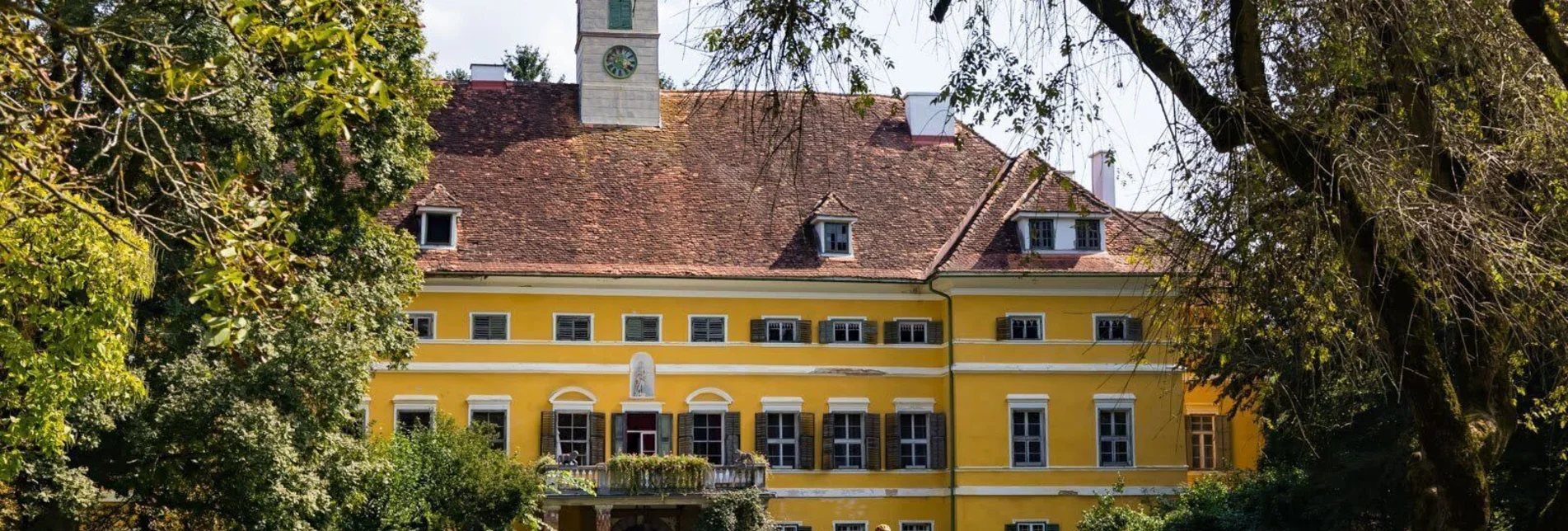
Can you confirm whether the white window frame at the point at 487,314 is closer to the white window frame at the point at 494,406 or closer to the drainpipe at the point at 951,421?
the white window frame at the point at 494,406

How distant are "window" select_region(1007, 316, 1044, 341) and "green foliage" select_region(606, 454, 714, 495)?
6.87m

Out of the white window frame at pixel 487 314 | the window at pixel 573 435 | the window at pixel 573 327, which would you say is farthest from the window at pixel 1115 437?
the white window frame at pixel 487 314

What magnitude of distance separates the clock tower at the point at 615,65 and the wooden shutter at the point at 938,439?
8.91 meters

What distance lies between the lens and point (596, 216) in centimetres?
3669

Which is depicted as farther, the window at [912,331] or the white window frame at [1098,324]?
the window at [912,331]

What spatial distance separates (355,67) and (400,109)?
18.5m

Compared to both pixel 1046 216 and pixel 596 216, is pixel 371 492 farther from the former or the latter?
pixel 1046 216

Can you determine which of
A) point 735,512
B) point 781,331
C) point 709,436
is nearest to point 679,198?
point 781,331

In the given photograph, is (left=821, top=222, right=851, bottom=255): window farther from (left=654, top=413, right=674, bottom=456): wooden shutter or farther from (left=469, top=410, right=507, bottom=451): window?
(left=469, top=410, right=507, bottom=451): window

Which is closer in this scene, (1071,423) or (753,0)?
(753,0)

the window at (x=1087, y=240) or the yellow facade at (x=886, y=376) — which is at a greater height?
the window at (x=1087, y=240)

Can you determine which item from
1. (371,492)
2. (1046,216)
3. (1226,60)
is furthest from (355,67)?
(1046,216)

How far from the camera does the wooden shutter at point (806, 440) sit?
3597cm

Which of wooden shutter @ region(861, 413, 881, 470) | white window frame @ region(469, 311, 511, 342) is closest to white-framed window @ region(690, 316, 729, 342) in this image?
wooden shutter @ region(861, 413, 881, 470)
